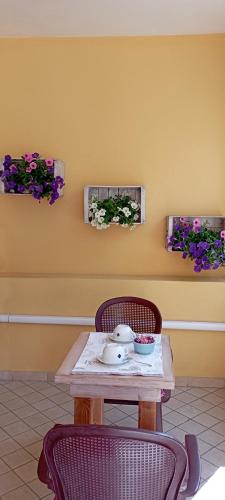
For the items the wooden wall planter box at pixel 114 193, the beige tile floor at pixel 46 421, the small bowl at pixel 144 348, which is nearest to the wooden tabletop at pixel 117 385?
the small bowl at pixel 144 348

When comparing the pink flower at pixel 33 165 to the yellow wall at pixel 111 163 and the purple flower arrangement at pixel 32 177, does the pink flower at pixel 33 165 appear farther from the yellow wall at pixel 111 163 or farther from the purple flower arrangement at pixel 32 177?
the yellow wall at pixel 111 163

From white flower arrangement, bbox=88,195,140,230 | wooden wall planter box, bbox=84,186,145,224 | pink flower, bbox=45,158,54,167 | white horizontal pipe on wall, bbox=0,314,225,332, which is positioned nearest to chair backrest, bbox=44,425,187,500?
white horizontal pipe on wall, bbox=0,314,225,332

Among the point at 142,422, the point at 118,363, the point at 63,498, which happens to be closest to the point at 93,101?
the point at 118,363

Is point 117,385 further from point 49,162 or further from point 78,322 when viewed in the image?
point 49,162

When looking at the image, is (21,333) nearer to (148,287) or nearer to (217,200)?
(148,287)

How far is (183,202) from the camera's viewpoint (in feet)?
10.5

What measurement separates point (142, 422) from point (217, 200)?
1.87 m

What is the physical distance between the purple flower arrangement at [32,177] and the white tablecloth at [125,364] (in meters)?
1.33

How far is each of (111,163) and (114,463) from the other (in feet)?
7.97

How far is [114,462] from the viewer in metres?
1.13

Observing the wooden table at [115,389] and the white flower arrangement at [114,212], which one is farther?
the white flower arrangement at [114,212]

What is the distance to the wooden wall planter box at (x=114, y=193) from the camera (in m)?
3.11

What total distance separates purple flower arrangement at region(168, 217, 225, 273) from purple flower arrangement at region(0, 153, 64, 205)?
935 millimetres

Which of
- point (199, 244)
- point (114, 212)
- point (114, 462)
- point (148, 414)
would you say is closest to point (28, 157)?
point (114, 212)
